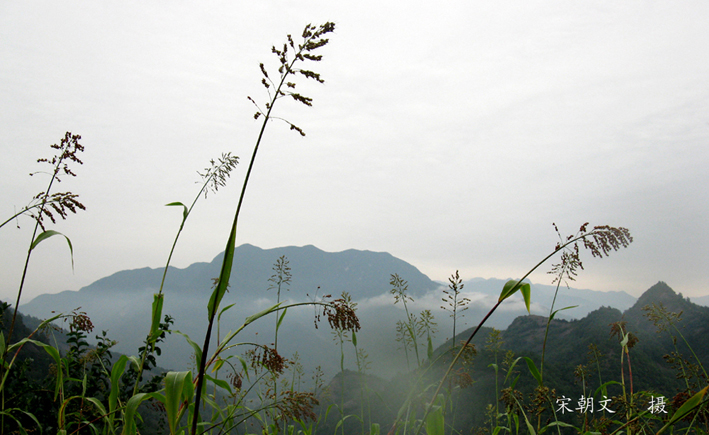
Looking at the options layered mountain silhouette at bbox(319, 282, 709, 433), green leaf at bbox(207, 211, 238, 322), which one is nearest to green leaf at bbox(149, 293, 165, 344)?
green leaf at bbox(207, 211, 238, 322)

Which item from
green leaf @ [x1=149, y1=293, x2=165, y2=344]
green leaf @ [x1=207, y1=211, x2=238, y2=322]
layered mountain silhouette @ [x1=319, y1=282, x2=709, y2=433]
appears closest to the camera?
green leaf @ [x1=207, y1=211, x2=238, y2=322]

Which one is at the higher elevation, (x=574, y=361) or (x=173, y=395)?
(x=173, y=395)

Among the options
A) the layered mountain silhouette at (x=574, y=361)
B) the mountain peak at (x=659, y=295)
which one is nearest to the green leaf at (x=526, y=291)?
the layered mountain silhouette at (x=574, y=361)

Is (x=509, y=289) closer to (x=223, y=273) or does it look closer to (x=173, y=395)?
(x=223, y=273)

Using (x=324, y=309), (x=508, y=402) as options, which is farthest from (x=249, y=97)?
(x=508, y=402)

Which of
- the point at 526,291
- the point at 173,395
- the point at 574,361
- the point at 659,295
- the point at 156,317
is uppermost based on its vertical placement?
the point at 526,291

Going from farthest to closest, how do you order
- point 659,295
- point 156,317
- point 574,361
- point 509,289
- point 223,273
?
point 659,295
point 574,361
point 156,317
point 509,289
point 223,273

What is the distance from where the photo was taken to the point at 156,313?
1867mm

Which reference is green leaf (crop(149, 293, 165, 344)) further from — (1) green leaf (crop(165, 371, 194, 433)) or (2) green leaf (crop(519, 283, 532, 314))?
(2) green leaf (crop(519, 283, 532, 314))

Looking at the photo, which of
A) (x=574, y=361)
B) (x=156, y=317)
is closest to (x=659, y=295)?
(x=574, y=361)

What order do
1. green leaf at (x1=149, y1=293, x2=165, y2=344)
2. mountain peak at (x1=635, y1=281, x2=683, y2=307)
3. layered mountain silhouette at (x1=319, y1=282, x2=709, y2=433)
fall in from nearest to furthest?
1. green leaf at (x1=149, y1=293, x2=165, y2=344)
2. layered mountain silhouette at (x1=319, y1=282, x2=709, y2=433)
3. mountain peak at (x1=635, y1=281, x2=683, y2=307)

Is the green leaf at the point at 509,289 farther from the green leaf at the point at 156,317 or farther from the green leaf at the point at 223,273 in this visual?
the green leaf at the point at 156,317

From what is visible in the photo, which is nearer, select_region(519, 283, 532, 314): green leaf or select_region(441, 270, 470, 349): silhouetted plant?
select_region(519, 283, 532, 314): green leaf

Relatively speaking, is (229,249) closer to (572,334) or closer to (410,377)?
(410,377)
